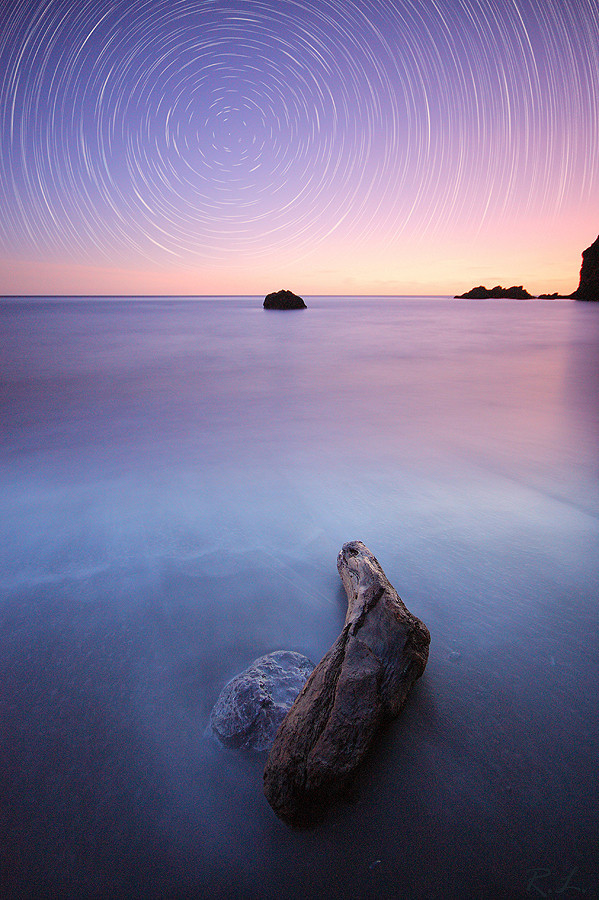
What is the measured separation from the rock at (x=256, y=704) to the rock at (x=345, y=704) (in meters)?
0.17

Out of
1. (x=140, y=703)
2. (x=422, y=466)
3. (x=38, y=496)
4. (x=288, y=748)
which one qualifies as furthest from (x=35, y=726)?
(x=422, y=466)

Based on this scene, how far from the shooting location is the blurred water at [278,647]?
4.68 feet

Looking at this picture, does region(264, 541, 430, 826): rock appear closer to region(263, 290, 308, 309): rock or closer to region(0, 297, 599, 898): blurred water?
region(0, 297, 599, 898): blurred water

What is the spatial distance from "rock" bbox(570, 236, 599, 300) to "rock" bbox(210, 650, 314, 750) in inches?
2548

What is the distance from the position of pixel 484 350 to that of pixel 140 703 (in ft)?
55.7

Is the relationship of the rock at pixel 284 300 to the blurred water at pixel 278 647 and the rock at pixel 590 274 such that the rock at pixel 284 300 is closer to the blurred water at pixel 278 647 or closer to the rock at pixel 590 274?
the rock at pixel 590 274

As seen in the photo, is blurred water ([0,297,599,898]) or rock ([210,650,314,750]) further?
rock ([210,650,314,750])

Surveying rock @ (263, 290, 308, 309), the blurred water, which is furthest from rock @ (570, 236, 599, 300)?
the blurred water

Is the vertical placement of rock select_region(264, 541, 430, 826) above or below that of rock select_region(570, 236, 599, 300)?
below

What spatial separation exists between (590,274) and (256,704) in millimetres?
66890

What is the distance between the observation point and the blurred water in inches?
56.2

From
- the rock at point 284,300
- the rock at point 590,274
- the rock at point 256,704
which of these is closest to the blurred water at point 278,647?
the rock at point 256,704

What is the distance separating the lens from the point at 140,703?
Answer: 6.40ft

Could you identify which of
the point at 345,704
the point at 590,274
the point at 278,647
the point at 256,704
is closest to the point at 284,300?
the point at 590,274
